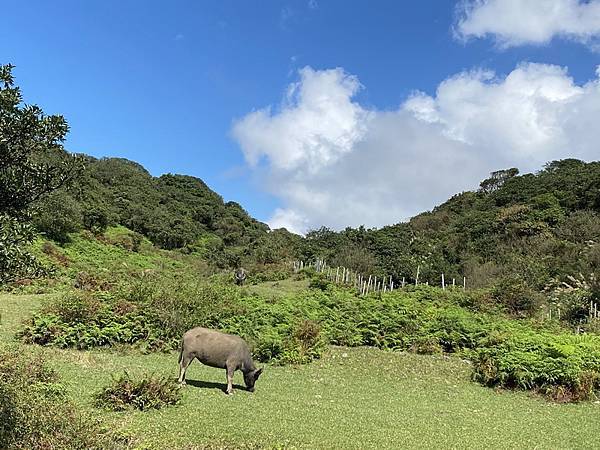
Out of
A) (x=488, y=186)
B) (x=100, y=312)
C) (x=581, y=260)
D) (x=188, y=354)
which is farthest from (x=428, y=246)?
(x=188, y=354)

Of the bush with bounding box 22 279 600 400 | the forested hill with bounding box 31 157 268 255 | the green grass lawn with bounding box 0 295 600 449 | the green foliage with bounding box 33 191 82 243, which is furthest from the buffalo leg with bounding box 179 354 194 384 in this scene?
the forested hill with bounding box 31 157 268 255

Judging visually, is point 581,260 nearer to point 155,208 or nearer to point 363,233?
point 363,233

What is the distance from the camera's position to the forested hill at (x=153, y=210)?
48250mm

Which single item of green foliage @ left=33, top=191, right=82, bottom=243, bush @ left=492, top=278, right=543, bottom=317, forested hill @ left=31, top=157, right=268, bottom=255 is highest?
forested hill @ left=31, top=157, right=268, bottom=255

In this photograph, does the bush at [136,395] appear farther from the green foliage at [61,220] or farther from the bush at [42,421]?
the green foliage at [61,220]

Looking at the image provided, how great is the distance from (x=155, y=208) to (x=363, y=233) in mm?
25222

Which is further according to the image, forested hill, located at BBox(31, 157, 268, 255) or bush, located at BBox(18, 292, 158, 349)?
forested hill, located at BBox(31, 157, 268, 255)

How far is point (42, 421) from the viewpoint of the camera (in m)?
8.64

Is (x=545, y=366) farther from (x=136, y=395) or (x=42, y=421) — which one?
(x=42, y=421)

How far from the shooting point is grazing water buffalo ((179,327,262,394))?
506 inches

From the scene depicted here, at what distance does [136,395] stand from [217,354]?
2.44m

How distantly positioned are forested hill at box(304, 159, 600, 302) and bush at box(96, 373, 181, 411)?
2257cm

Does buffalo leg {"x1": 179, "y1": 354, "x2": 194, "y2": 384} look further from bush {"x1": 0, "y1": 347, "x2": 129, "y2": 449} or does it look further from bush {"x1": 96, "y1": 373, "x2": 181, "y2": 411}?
bush {"x1": 0, "y1": 347, "x2": 129, "y2": 449}

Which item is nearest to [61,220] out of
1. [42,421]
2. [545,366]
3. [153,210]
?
[153,210]
